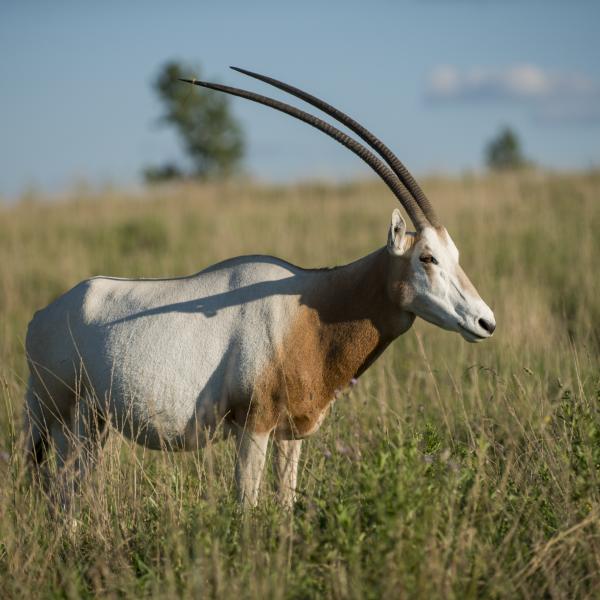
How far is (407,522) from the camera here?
2.92 meters

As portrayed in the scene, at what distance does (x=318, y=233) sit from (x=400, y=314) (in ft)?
26.4

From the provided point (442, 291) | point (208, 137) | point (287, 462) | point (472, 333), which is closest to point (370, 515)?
point (287, 462)

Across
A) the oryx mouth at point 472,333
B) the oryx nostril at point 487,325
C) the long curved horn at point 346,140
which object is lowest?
the oryx mouth at point 472,333

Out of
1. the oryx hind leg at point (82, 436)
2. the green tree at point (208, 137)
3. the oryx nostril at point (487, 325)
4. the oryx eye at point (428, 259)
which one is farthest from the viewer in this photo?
the green tree at point (208, 137)

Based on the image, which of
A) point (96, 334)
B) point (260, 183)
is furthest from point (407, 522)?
point (260, 183)

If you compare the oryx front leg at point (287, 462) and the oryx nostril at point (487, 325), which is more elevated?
the oryx nostril at point (487, 325)

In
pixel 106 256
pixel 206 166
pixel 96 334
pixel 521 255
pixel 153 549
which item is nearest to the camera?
pixel 153 549

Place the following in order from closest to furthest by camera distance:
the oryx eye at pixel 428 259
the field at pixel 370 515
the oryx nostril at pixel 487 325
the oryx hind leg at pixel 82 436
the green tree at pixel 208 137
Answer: the field at pixel 370 515 < the oryx nostril at pixel 487 325 < the oryx eye at pixel 428 259 < the oryx hind leg at pixel 82 436 < the green tree at pixel 208 137

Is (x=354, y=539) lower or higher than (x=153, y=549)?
higher

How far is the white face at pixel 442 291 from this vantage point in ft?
11.8

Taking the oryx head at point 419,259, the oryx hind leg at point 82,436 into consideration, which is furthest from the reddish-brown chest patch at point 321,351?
the oryx hind leg at point 82,436

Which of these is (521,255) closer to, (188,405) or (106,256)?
(106,256)

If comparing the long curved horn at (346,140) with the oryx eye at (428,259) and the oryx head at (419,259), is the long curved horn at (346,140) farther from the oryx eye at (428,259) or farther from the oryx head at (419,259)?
the oryx eye at (428,259)

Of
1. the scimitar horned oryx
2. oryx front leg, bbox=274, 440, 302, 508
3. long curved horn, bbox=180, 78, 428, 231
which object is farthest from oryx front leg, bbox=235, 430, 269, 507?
long curved horn, bbox=180, 78, 428, 231
